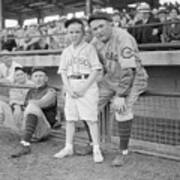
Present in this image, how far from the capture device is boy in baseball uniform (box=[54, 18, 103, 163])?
3963 millimetres

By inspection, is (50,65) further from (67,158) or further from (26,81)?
(67,158)

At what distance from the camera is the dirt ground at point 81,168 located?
3.49 metres

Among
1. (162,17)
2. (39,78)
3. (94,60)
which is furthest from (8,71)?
(162,17)

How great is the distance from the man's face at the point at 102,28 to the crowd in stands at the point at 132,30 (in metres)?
0.86

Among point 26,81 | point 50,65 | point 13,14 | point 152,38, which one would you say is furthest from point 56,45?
point 13,14

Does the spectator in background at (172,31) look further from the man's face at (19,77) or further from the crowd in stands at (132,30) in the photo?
the man's face at (19,77)

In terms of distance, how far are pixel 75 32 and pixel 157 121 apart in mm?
2213

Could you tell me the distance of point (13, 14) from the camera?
1916 centimetres

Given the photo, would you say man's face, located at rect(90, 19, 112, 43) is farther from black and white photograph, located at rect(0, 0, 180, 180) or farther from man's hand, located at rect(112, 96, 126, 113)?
man's hand, located at rect(112, 96, 126, 113)

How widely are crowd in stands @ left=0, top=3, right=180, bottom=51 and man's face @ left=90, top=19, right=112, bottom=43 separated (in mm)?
857

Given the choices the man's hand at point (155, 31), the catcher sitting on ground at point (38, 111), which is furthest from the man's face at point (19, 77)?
the man's hand at point (155, 31)

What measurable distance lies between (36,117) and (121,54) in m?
1.47

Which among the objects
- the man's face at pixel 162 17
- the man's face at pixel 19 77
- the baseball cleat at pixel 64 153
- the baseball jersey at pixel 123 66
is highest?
the man's face at pixel 162 17

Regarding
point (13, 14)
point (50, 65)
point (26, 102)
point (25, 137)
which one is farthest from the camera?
point (13, 14)
